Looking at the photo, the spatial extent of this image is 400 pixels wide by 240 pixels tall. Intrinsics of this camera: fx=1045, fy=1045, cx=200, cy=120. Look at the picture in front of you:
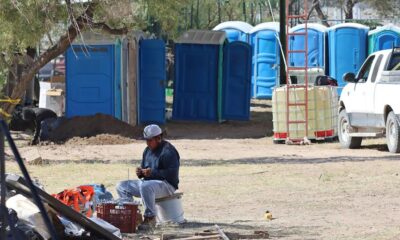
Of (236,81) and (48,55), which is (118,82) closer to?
(236,81)

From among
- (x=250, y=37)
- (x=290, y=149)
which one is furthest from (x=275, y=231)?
(x=250, y=37)

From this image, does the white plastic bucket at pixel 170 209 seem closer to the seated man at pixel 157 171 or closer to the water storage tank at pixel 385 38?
the seated man at pixel 157 171

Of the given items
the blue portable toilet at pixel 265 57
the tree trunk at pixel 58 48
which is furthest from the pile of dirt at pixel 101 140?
the blue portable toilet at pixel 265 57

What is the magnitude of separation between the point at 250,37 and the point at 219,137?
11664 millimetres

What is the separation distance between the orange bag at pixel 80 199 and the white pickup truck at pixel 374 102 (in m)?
9.09

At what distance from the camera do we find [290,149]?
22406mm

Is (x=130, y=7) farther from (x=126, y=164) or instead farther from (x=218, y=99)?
(x=218, y=99)

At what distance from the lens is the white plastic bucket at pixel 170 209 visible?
12.4m

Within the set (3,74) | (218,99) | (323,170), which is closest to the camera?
(323,170)

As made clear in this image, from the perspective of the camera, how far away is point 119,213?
11.5 metres

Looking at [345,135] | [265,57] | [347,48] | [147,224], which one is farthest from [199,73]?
[147,224]

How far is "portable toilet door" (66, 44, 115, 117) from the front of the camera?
27422mm

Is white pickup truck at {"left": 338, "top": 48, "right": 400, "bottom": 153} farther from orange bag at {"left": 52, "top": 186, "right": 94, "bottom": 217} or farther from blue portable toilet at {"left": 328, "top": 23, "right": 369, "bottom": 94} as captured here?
blue portable toilet at {"left": 328, "top": 23, "right": 369, "bottom": 94}

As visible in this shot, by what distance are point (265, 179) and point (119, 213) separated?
5715mm
